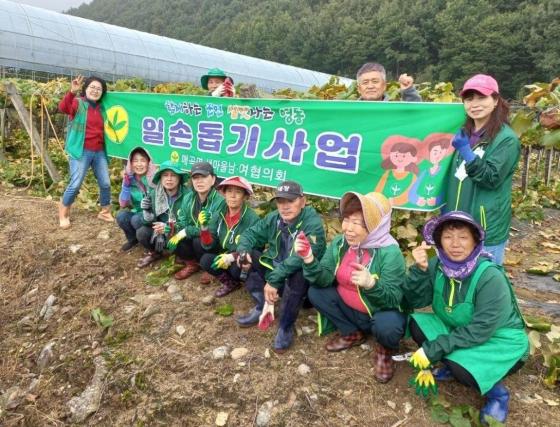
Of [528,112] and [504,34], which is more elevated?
[504,34]

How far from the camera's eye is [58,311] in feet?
12.8

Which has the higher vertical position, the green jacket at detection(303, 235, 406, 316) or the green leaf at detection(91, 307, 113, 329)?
the green jacket at detection(303, 235, 406, 316)

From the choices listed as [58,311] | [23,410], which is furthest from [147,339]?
[58,311]

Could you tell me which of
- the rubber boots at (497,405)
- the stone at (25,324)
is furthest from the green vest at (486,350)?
the stone at (25,324)

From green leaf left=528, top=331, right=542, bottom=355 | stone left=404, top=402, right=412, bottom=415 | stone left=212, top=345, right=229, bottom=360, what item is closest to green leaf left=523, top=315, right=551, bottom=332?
green leaf left=528, top=331, right=542, bottom=355

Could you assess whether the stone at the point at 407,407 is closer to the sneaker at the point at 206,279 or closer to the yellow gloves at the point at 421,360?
the yellow gloves at the point at 421,360

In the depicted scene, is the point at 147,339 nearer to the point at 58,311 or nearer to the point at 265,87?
the point at 58,311

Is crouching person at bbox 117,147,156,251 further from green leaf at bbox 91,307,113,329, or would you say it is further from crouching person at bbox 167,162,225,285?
A: green leaf at bbox 91,307,113,329

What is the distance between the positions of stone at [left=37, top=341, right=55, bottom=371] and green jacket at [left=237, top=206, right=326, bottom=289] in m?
1.65

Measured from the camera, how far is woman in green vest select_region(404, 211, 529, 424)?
7.64 feet

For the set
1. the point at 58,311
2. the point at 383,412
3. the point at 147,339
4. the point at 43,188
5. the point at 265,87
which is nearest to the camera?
the point at 383,412

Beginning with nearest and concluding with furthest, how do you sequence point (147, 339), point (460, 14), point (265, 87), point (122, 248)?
point (147, 339)
point (122, 248)
point (265, 87)
point (460, 14)

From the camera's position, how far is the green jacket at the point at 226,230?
3.74m

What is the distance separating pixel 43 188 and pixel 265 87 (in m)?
25.9
